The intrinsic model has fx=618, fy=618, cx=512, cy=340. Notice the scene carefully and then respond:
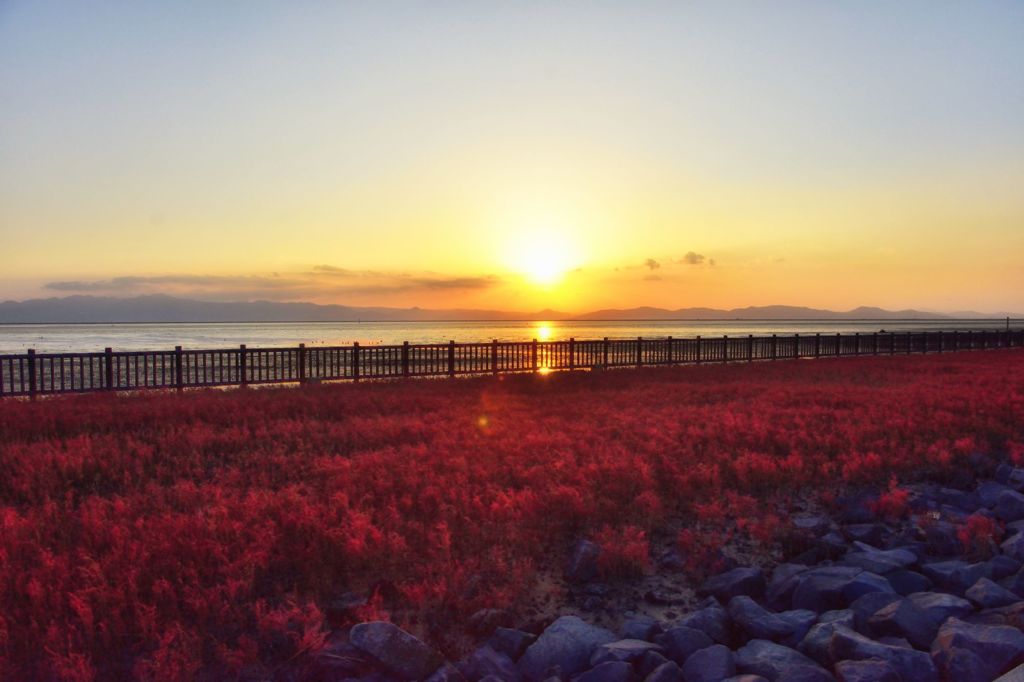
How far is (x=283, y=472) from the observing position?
914 centimetres

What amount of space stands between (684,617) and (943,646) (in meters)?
1.93

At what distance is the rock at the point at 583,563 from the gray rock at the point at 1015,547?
13.4 ft

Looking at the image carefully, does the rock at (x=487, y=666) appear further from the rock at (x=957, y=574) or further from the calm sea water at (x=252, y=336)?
the calm sea water at (x=252, y=336)

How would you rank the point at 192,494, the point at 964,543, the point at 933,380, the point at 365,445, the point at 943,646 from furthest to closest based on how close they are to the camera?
the point at 933,380, the point at 365,445, the point at 192,494, the point at 964,543, the point at 943,646

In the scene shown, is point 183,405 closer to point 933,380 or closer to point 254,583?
point 254,583

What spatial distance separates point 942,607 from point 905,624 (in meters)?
0.41

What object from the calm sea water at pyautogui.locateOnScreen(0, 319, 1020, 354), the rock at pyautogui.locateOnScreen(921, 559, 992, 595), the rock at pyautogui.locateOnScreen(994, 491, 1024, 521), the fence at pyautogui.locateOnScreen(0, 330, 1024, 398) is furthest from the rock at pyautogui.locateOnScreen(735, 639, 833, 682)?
the calm sea water at pyautogui.locateOnScreen(0, 319, 1020, 354)

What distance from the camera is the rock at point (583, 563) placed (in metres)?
6.15

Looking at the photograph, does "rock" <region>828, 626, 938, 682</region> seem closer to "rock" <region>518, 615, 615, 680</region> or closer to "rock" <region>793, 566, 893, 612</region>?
"rock" <region>793, 566, 893, 612</region>

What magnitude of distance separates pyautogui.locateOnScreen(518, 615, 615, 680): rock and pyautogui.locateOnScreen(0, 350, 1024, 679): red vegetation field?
643mm

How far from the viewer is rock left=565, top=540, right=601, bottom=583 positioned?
6.15m

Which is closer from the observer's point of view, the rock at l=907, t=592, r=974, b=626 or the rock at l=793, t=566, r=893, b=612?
the rock at l=907, t=592, r=974, b=626

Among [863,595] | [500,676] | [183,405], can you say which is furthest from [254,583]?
[183,405]

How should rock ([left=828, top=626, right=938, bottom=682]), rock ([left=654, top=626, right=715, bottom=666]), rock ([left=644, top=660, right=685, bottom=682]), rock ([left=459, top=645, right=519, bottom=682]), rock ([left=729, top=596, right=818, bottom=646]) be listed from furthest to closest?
rock ([left=729, top=596, right=818, bottom=646])
rock ([left=654, top=626, right=715, bottom=666])
rock ([left=459, top=645, right=519, bottom=682])
rock ([left=644, top=660, right=685, bottom=682])
rock ([left=828, top=626, right=938, bottom=682])
